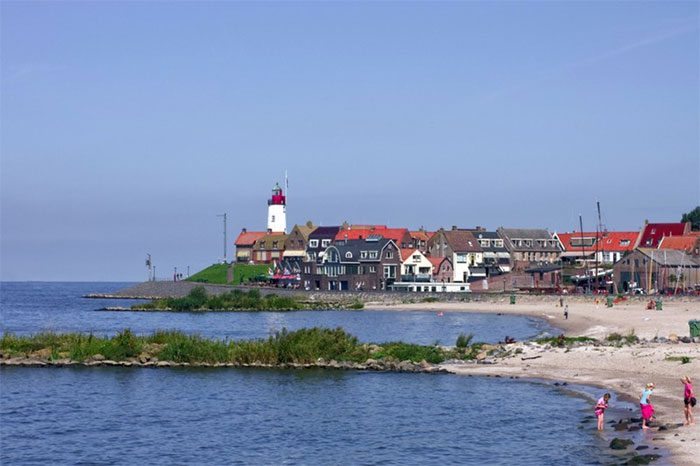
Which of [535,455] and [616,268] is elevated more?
[616,268]

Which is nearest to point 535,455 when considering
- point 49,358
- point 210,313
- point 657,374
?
point 657,374

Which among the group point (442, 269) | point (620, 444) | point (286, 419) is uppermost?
point (442, 269)

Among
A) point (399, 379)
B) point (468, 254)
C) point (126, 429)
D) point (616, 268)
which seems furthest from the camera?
point (468, 254)

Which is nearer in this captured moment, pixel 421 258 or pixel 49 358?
pixel 49 358

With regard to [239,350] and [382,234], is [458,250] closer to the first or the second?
[382,234]

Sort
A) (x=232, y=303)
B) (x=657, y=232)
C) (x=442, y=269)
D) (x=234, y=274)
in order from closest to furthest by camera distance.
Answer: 1. (x=232, y=303)
2. (x=657, y=232)
3. (x=442, y=269)
4. (x=234, y=274)

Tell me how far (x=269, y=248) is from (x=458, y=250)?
3716 centimetres

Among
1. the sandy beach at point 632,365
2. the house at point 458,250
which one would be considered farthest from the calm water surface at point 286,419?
the house at point 458,250

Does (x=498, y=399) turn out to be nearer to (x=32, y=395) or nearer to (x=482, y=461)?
(x=482, y=461)

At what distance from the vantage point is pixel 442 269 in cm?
14238

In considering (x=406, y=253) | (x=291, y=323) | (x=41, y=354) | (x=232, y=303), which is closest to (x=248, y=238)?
(x=406, y=253)

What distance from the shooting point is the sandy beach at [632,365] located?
105 ft

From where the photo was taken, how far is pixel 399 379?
4825 cm

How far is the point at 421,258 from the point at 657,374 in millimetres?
96076
